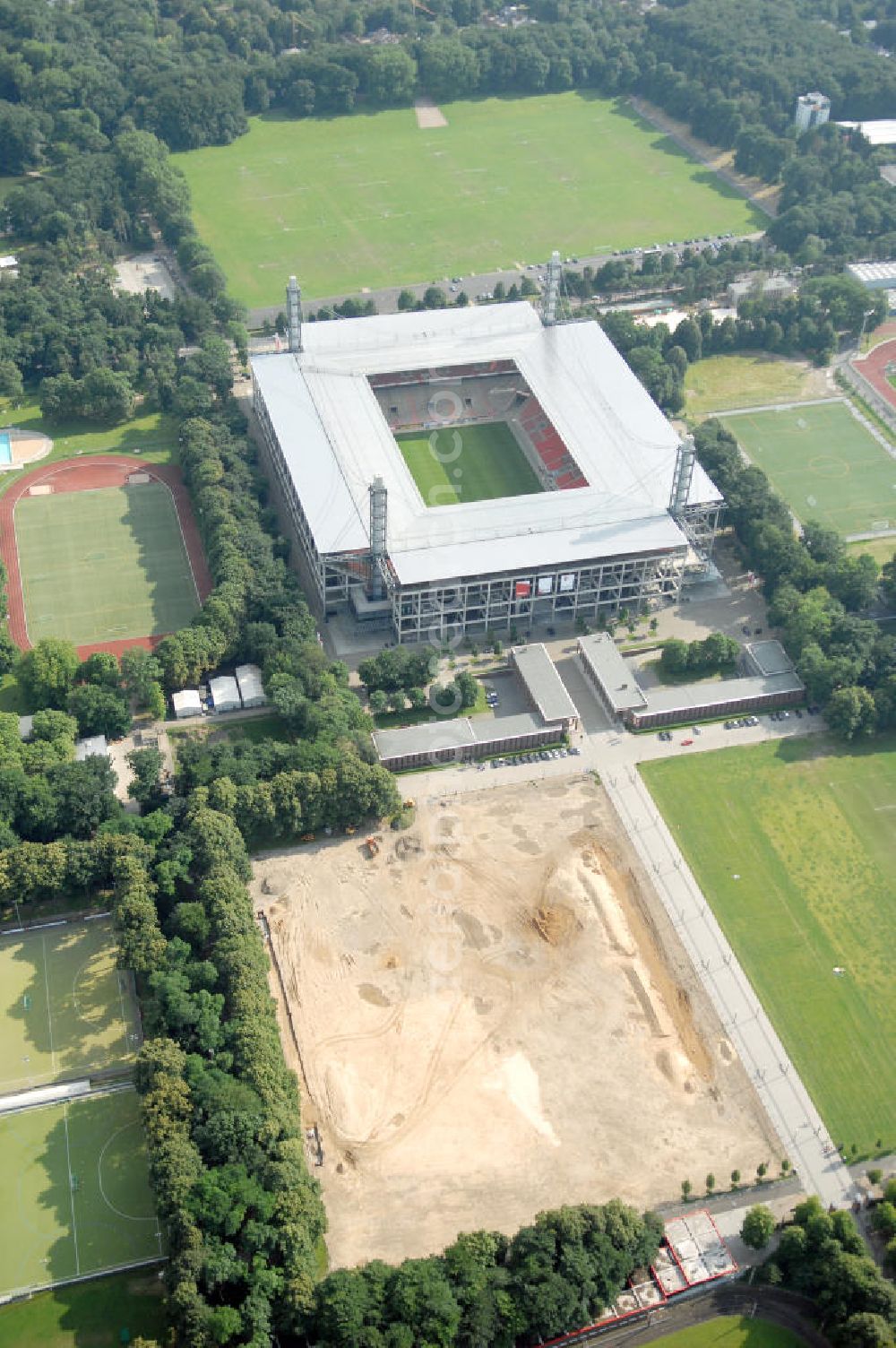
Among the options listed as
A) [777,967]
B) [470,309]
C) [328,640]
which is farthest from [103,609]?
[777,967]

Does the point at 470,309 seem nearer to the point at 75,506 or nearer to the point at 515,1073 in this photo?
the point at 75,506

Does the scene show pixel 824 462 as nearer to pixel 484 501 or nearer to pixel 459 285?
Answer: pixel 484 501

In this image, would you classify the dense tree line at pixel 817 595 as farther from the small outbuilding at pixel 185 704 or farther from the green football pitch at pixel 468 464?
the small outbuilding at pixel 185 704

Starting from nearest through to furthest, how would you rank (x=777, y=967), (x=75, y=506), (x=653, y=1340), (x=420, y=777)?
1. (x=653, y=1340)
2. (x=777, y=967)
3. (x=420, y=777)
4. (x=75, y=506)

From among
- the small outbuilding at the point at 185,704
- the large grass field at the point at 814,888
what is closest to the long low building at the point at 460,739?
the large grass field at the point at 814,888

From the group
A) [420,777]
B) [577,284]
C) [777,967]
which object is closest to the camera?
[777,967]

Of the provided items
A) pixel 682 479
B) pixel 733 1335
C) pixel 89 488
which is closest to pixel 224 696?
pixel 89 488
